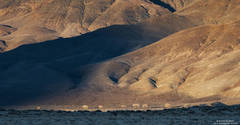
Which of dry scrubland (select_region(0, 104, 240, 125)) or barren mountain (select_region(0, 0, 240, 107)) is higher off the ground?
barren mountain (select_region(0, 0, 240, 107))

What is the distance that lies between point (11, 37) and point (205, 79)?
4440 inches

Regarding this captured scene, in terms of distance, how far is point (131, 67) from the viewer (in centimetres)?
8988

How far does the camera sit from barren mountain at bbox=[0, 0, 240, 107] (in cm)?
6738

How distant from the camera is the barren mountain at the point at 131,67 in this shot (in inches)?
2653

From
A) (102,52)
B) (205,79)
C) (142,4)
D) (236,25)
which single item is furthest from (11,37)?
(205,79)

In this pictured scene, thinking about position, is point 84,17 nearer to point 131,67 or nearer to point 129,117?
point 131,67

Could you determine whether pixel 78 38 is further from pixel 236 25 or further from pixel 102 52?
pixel 236 25

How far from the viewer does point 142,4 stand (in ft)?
638

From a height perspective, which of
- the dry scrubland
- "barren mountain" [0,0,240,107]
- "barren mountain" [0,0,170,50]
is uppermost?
"barren mountain" [0,0,170,50]

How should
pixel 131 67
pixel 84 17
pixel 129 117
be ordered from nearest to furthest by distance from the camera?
1. pixel 129 117
2. pixel 131 67
3. pixel 84 17

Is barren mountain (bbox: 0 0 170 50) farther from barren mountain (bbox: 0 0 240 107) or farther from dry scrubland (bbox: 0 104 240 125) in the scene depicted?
dry scrubland (bbox: 0 104 240 125)

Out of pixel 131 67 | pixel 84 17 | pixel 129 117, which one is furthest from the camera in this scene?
pixel 84 17

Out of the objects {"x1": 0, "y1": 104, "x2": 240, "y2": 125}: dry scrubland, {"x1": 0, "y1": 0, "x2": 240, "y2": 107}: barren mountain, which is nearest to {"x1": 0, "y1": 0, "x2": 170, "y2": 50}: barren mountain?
{"x1": 0, "y1": 0, "x2": 240, "y2": 107}: barren mountain

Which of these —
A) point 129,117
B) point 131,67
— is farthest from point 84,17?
point 129,117
